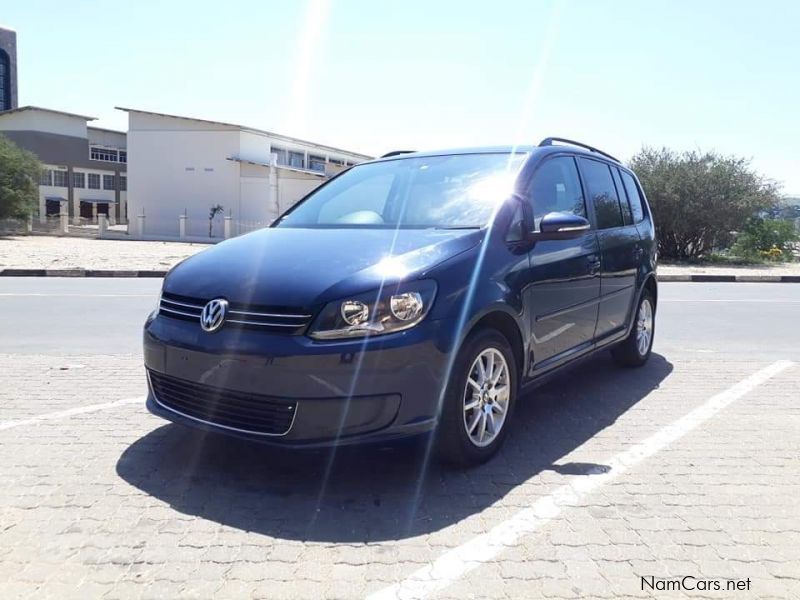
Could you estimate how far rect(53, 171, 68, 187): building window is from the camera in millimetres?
57719

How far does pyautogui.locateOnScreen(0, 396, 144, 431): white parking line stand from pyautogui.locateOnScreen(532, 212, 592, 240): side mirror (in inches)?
122

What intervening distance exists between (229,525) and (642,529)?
1.82m

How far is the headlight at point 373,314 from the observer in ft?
10.2

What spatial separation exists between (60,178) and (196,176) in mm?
23056

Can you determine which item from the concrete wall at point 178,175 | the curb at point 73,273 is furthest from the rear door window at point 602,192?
the concrete wall at point 178,175

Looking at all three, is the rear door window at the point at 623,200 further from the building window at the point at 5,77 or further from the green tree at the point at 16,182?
the building window at the point at 5,77

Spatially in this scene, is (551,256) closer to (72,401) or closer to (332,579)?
(332,579)

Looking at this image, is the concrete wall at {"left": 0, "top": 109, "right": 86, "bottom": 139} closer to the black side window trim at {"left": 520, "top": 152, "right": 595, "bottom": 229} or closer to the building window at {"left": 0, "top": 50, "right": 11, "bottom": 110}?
the building window at {"left": 0, "top": 50, "right": 11, "bottom": 110}

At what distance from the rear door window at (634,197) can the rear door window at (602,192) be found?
399 millimetres

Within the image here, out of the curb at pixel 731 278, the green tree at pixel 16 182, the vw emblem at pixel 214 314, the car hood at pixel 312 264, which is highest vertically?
the green tree at pixel 16 182

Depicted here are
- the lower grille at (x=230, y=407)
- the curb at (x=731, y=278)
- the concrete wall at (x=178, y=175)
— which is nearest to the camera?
the lower grille at (x=230, y=407)

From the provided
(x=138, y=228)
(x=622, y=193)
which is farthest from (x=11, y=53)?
(x=622, y=193)

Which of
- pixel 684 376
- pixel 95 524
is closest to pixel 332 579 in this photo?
pixel 95 524

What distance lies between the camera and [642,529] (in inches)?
118
